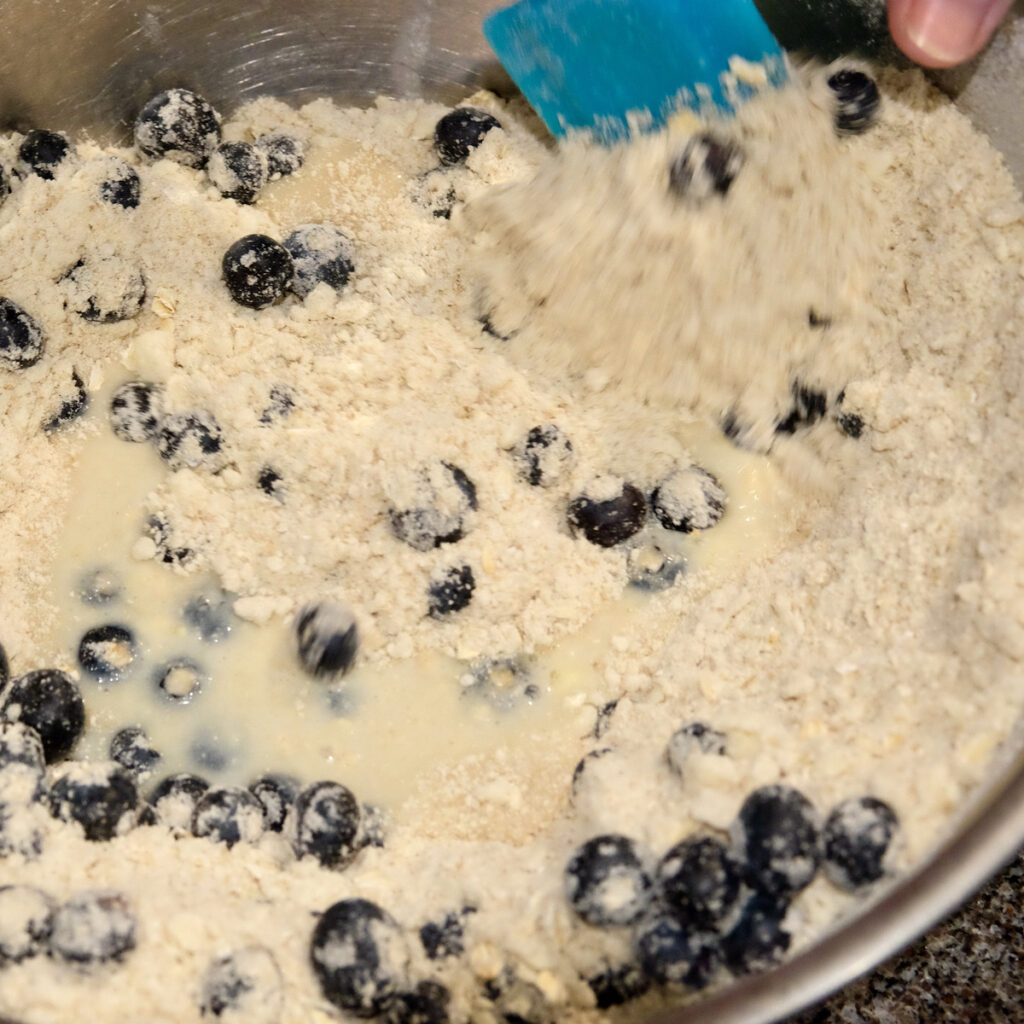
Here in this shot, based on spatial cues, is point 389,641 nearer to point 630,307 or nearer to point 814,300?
point 630,307

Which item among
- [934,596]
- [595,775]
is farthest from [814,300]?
[595,775]

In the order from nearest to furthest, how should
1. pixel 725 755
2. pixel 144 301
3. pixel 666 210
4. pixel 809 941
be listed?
pixel 809 941, pixel 725 755, pixel 666 210, pixel 144 301

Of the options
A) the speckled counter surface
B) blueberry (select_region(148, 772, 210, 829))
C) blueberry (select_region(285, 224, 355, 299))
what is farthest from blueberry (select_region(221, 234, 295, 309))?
the speckled counter surface

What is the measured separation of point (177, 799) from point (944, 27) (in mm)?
1723

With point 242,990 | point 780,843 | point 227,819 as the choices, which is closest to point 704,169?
point 780,843

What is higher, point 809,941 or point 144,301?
point 809,941

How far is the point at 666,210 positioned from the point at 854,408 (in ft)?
1.52

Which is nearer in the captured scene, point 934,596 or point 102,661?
point 934,596

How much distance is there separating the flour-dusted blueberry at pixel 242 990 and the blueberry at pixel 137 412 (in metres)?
0.95

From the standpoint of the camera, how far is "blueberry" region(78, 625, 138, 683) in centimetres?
175

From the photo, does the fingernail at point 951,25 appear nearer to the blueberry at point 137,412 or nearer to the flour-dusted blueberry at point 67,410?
the blueberry at point 137,412

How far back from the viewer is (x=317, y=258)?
197cm

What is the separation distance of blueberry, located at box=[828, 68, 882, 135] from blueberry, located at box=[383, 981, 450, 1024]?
157 cm

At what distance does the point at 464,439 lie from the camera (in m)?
1.81
